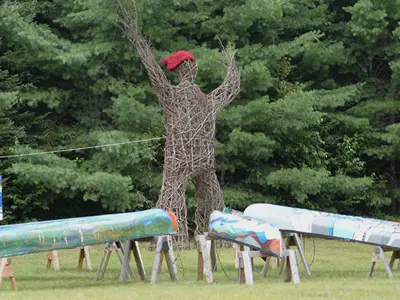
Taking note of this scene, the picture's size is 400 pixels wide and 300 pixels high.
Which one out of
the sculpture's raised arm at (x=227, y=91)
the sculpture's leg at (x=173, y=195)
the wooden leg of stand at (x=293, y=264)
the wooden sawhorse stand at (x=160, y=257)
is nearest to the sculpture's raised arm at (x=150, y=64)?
the sculpture's raised arm at (x=227, y=91)

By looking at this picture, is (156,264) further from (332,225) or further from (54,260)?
(54,260)

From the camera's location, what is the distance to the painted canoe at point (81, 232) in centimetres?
1086

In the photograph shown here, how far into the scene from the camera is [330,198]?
79.6 feet

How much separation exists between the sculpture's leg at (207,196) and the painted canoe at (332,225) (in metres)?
3.22

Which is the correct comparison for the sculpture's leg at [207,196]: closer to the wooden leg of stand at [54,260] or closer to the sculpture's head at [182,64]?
the sculpture's head at [182,64]

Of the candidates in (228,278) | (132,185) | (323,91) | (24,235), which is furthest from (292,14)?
(24,235)

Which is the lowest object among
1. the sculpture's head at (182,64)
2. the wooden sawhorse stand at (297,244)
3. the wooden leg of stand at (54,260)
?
the wooden leg of stand at (54,260)

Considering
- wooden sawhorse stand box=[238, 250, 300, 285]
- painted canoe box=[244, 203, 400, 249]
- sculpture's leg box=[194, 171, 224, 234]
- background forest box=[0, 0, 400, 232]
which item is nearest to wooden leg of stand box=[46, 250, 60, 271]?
sculpture's leg box=[194, 171, 224, 234]

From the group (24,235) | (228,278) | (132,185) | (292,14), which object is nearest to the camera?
(24,235)

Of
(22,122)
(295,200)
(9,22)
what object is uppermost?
(9,22)

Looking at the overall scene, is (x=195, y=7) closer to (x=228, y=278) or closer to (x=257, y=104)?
(x=257, y=104)

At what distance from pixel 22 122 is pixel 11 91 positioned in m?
1.60

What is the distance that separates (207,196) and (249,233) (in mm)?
5454

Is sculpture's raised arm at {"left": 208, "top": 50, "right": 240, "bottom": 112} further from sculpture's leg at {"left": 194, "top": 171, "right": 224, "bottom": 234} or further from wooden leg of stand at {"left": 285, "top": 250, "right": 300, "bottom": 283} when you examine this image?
wooden leg of stand at {"left": 285, "top": 250, "right": 300, "bottom": 283}
